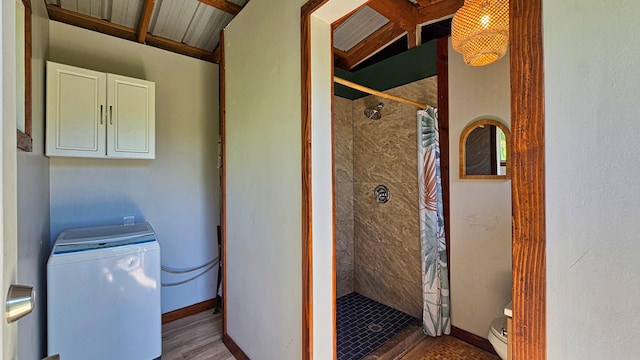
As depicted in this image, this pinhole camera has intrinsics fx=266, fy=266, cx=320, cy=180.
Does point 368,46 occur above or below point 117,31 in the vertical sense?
above

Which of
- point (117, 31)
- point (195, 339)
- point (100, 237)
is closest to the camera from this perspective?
point (100, 237)

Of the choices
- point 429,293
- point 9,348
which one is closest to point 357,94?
point 429,293

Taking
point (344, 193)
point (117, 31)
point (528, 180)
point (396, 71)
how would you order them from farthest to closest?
point (344, 193) < point (396, 71) < point (117, 31) < point (528, 180)

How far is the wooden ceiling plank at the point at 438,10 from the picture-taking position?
2.17 metres

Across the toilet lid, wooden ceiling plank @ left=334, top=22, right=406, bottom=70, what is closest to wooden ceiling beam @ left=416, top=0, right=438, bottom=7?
wooden ceiling plank @ left=334, top=22, right=406, bottom=70

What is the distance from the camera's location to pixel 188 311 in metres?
2.56

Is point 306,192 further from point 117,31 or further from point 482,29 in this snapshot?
point 117,31

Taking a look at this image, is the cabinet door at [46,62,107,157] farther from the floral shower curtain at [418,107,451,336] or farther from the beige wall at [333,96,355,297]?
the floral shower curtain at [418,107,451,336]

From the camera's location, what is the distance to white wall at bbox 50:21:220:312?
6.83 feet

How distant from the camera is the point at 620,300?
0.48 metres

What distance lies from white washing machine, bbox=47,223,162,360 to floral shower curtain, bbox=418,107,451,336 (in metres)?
2.02

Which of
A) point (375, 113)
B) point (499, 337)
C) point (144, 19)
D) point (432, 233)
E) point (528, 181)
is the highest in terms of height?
point (144, 19)

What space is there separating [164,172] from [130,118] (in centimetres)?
58

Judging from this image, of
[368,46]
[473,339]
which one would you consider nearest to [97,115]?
[368,46]
